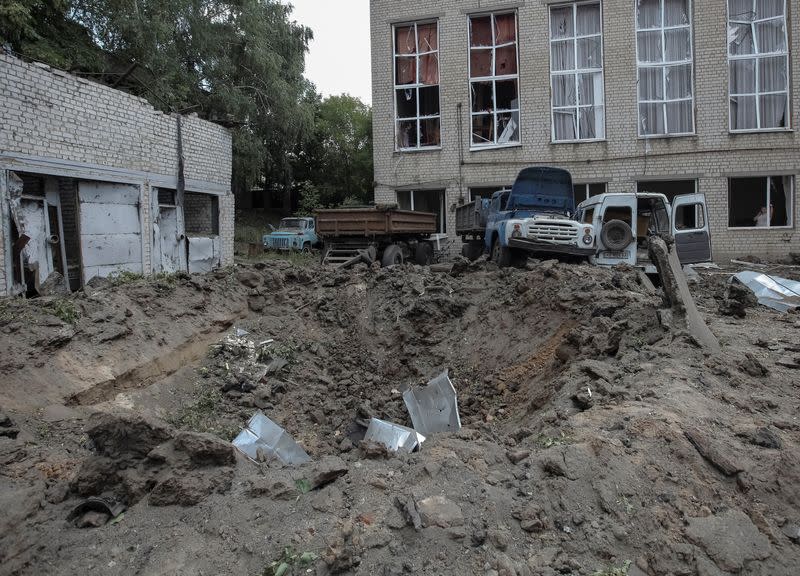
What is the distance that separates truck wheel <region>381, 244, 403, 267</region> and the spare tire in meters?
5.29

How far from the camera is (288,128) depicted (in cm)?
2338

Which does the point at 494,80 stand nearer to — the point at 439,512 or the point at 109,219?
the point at 109,219

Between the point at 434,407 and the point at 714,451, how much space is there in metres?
3.41

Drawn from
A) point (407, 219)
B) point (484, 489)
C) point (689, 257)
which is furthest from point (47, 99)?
point (689, 257)

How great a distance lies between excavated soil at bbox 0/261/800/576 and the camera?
2928mm

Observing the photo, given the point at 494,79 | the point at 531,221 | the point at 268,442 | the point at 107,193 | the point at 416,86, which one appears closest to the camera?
the point at 268,442

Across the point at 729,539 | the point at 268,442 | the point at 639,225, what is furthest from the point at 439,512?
the point at 639,225

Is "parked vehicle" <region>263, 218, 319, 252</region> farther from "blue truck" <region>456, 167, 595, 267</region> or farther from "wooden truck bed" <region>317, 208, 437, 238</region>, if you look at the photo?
"blue truck" <region>456, 167, 595, 267</region>

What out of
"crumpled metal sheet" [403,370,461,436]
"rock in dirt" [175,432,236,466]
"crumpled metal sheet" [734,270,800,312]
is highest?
"crumpled metal sheet" [734,270,800,312]

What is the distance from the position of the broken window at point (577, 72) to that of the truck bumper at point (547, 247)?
9.44 meters

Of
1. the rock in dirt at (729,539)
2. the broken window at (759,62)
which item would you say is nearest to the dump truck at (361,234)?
the rock in dirt at (729,539)

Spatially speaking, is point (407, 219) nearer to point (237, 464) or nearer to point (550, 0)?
point (550, 0)

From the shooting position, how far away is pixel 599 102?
19297mm

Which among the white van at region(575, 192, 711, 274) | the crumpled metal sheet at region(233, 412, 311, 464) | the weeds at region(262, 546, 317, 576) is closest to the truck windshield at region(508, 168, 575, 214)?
the white van at region(575, 192, 711, 274)
